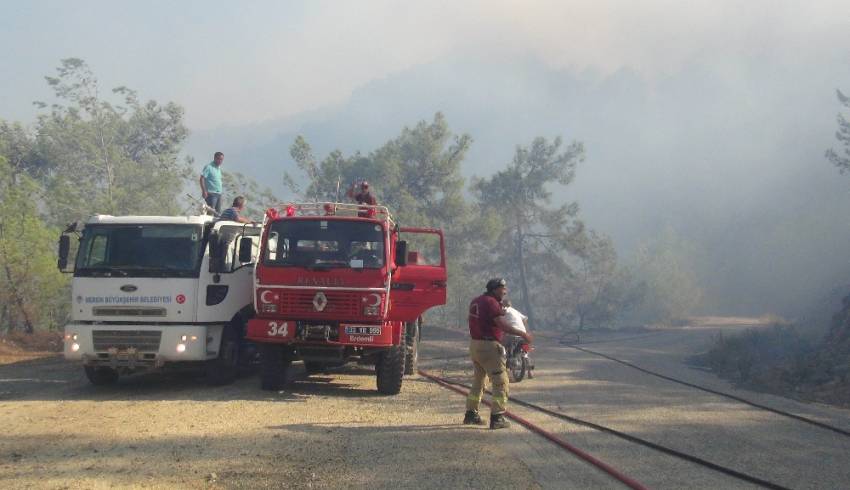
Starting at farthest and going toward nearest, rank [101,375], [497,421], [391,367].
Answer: [101,375]
[391,367]
[497,421]

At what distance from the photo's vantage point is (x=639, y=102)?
642 ft

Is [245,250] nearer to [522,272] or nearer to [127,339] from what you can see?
[127,339]

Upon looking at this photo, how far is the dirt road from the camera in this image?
690 centimetres

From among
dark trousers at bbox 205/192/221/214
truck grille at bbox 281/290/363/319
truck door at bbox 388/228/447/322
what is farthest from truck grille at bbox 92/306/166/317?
truck door at bbox 388/228/447/322

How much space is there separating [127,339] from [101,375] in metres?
1.60

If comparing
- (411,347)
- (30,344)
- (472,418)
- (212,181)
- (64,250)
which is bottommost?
(472,418)

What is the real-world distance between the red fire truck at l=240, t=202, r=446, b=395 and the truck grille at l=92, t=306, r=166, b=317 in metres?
1.49

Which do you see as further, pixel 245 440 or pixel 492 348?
pixel 492 348

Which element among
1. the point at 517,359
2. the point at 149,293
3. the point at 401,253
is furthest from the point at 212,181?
the point at 517,359

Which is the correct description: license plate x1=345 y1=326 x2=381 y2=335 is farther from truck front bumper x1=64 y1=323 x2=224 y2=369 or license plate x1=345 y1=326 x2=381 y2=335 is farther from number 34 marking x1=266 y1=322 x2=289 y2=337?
truck front bumper x1=64 y1=323 x2=224 y2=369

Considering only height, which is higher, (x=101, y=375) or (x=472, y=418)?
(x=101, y=375)

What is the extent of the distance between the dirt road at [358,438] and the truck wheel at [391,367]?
0.94 feet

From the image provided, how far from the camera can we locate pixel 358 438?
8.62 m

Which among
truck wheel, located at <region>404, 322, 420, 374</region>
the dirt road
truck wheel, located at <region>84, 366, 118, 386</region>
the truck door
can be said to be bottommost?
the dirt road
